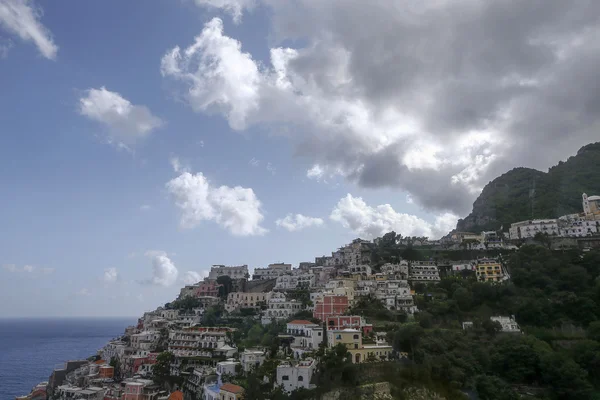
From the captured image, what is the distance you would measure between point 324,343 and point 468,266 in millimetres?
29272

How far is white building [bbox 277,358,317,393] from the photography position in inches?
1331

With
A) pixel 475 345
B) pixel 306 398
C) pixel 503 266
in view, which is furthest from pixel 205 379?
pixel 503 266

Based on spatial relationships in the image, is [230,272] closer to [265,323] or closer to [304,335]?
[265,323]

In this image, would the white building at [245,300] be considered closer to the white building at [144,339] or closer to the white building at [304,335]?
the white building at [144,339]

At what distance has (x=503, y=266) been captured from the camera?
58.2 meters

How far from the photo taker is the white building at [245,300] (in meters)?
63.3

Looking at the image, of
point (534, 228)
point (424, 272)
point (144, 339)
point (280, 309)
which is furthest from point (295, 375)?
point (534, 228)

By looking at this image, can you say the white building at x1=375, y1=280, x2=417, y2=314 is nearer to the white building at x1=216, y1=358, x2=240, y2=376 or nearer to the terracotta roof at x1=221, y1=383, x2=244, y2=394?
the white building at x1=216, y1=358, x2=240, y2=376

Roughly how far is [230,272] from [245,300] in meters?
15.5

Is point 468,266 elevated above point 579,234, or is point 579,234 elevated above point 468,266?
point 579,234

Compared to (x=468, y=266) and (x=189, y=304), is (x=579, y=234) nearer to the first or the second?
(x=468, y=266)

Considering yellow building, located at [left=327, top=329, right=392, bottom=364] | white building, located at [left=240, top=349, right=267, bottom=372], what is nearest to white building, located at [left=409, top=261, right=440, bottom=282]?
yellow building, located at [left=327, top=329, right=392, bottom=364]

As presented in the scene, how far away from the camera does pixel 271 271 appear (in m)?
80.0

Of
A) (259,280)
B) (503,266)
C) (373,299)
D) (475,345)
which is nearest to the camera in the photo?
(475,345)
